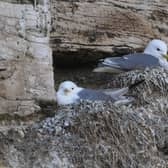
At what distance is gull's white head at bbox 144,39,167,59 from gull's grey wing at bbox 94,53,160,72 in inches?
7.9

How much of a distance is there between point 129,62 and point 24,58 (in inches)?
64.9

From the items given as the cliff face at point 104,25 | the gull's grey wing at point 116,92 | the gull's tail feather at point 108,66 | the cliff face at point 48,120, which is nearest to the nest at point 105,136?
the cliff face at point 48,120

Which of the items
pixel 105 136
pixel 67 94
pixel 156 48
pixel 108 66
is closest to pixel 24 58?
pixel 67 94

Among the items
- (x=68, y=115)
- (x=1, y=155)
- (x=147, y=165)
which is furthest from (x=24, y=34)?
(x=147, y=165)

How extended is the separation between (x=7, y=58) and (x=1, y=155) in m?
0.84

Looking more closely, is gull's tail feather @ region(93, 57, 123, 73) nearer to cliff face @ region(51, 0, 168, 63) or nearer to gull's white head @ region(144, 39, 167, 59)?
cliff face @ region(51, 0, 168, 63)

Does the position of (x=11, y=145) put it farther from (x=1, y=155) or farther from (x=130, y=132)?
(x=130, y=132)

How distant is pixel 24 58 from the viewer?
5688mm

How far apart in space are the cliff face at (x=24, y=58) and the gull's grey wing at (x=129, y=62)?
1.17 meters

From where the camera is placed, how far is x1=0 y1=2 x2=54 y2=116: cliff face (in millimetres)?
5559

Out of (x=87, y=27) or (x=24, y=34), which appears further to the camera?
(x=87, y=27)

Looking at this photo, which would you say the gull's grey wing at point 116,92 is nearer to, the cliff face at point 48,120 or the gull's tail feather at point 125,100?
the gull's tail feather at point 125,100

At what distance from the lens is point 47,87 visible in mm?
5816

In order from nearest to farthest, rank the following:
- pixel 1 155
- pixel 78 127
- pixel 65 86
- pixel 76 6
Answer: pixel 1 155 → pixel 78 127 → pixel 65 86 → pixel 76 6
